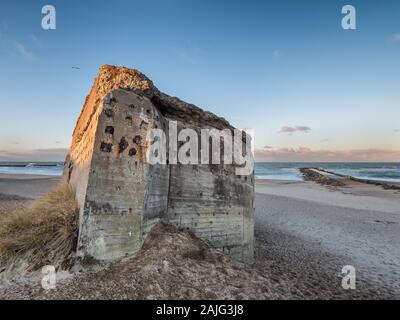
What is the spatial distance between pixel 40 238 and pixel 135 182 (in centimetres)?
154

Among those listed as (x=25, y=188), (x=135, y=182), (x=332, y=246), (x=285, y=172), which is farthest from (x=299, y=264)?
(x=285, y=172)

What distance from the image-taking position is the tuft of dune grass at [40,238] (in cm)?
388

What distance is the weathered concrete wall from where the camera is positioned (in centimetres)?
413

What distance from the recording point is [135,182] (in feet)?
14.5

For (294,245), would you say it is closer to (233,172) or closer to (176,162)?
(233,172)

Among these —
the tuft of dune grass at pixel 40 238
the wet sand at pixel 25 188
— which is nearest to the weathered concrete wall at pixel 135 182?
the tuft of dune grass at pixel 40 238

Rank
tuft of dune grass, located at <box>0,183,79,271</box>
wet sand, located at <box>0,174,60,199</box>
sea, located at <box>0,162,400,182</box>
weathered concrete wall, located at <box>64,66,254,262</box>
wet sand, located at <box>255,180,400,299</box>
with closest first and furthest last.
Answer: tuft of dune grass, located at <box>0,183,79,271</box>, weathered concrete wall, located at <box>64,66,254,262</box>, wet sand, located at <box>255,180,400,299</box>, wet sand, located at <box>0,174,60,199</box>, sea, located at <box>0,162,400,182</box>

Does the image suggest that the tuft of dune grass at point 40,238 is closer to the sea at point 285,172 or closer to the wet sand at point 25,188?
the wet sand at point 25,188

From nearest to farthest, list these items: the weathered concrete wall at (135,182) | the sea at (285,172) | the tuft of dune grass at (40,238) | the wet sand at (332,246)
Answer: the tuft of dune grass at (40,238) → the weathered concrete wall at (135,182) → the wet sand at (332,246) → the sea at (285,172)

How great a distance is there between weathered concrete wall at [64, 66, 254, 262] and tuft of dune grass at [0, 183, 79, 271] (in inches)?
10.3

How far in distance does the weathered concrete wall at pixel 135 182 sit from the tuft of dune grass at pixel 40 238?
26 centimetres

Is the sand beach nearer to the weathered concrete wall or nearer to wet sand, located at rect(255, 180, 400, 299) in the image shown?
wet sand, located at rect(255, 180, 400, 299)

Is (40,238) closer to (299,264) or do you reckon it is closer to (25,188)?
(299,264)

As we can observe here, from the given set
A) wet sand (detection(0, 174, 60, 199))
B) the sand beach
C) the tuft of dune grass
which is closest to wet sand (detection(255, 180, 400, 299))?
the sand beach
